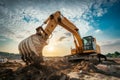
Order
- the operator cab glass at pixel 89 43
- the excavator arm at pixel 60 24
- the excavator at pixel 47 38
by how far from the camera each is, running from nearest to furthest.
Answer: the excavator at pixel 47 38
the excavator arm at pixel 60 24
the operator cab glass at pixel 89 43

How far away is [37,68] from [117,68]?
6329 mm

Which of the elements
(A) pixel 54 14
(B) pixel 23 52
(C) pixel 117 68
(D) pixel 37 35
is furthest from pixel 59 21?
(C) pixel 117 68

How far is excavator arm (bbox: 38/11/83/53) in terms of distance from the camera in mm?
10364

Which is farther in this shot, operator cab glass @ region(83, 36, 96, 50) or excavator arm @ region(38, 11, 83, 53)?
operator cab glass @ region(83, 36, 96, 50)

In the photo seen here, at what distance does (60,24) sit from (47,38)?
2802 mm

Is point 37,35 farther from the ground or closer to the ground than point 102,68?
farther from the ground

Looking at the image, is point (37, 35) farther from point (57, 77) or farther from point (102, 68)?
point (102, 68)

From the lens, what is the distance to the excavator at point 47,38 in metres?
8.85

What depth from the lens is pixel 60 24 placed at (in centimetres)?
1230

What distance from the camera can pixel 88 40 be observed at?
15.4 meters

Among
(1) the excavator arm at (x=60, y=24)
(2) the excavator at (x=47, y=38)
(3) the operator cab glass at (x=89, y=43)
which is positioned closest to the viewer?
(2) the excavator at (x=47, y=38)

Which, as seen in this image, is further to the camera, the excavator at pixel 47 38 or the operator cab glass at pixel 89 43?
the operator cab glass at pixel 89 43

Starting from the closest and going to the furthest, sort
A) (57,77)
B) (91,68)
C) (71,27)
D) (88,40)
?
(57,77) < (91,68) < (71,27) < (88,40)

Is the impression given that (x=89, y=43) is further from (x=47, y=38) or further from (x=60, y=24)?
(x=47, y=38)
